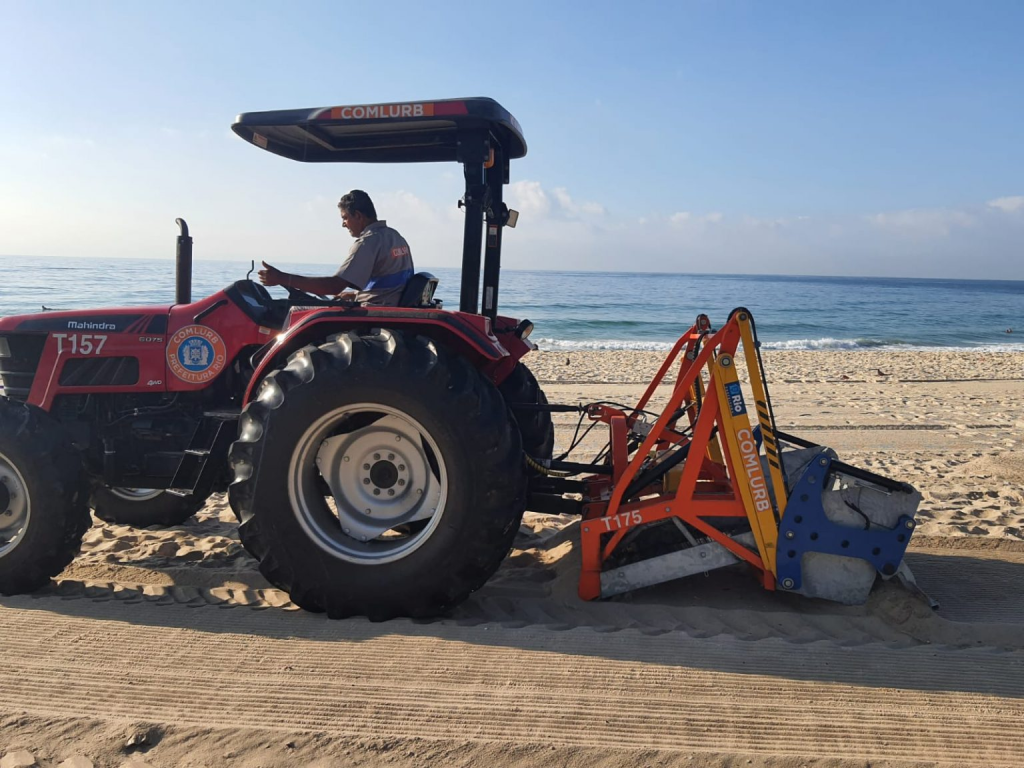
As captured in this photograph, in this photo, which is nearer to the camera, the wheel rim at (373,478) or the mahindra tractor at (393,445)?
the mahindra tractor at (393,445)

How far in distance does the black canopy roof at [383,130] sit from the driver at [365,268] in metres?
0.34

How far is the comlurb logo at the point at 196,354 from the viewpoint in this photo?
412 centimetres

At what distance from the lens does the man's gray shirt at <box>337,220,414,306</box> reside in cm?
399

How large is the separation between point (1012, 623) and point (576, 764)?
213cm

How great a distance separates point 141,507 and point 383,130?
2.75 m

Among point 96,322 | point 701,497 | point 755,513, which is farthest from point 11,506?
point 755,513

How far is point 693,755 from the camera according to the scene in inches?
95.4

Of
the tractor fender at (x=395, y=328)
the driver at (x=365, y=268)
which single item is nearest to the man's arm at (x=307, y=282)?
the driver at (x=365, y=268)

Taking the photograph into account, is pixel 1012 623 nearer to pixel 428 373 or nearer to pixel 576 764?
pixel 576 764

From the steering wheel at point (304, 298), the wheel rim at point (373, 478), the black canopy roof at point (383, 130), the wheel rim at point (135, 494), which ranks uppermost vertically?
the black canopy roof at point (383, 130)

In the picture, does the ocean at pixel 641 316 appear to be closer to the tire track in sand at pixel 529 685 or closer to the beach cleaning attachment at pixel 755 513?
the beach cleaning attachment at pixel 755 513

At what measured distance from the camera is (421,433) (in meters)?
3.46

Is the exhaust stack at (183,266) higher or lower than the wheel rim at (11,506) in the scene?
higher

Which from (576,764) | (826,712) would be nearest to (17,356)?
(576,764)
